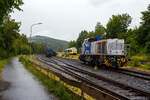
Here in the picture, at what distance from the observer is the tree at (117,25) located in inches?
2520

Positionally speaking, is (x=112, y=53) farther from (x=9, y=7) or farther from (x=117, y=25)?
(x=117, y=25)

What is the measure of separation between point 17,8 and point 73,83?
6.21m

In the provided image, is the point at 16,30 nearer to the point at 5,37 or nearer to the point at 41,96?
the point at 5,37

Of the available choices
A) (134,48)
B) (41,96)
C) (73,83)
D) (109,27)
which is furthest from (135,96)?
(109,27)

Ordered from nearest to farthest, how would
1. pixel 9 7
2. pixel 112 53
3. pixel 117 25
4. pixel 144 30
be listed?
pixel 9 7
pixel 112 53
pixel 144 30
pixel 117 25

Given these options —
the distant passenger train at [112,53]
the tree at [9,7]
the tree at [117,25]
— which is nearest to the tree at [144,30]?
the tree at [117,25]

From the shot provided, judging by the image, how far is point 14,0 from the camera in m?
9.03

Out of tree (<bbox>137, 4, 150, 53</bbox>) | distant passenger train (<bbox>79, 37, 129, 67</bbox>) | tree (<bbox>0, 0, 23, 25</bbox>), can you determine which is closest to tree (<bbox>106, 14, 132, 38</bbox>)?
tree (<bbox>137, 4, 150, 53</bbox>)

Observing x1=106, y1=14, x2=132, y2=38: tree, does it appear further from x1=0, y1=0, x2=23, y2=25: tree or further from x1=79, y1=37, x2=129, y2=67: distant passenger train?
x1=0, y1=0, x2=23, y2=25: tree

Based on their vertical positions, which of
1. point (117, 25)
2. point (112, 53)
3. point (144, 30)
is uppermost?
point (117, 25)

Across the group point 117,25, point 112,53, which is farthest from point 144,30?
point 112,53

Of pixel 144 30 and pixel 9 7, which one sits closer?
pixel 9 7

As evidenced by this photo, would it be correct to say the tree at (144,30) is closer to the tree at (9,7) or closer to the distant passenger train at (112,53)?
the distant passenger train at (112,53)

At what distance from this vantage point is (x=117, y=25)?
211 ft
